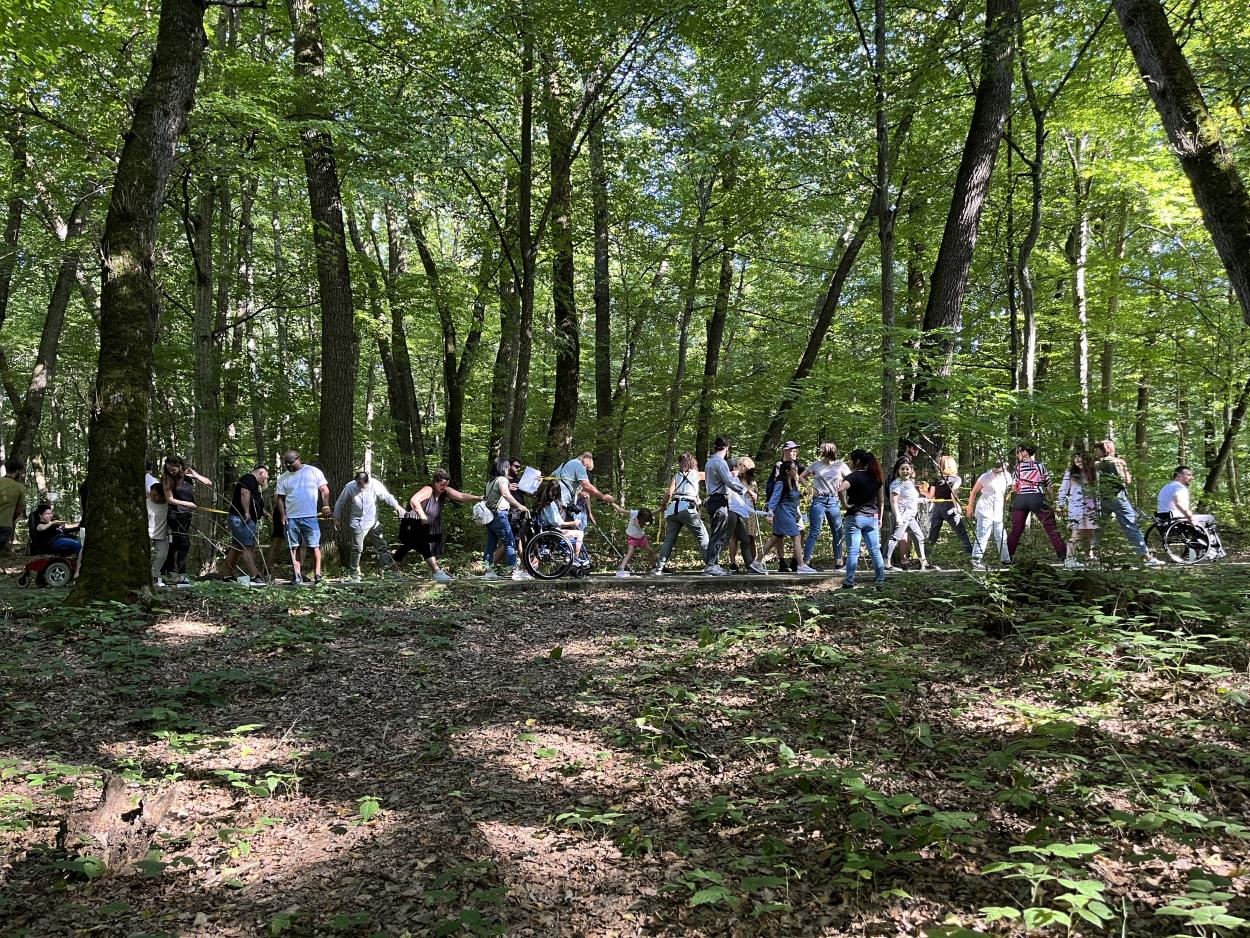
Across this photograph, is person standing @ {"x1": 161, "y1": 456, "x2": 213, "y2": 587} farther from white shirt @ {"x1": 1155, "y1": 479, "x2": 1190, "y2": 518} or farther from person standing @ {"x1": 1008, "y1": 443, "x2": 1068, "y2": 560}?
white shirt @ {"x1": 1155, "y1": 479, "x2": 1190, "y2": 518}

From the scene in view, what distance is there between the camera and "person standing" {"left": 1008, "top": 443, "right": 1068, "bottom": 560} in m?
9.58

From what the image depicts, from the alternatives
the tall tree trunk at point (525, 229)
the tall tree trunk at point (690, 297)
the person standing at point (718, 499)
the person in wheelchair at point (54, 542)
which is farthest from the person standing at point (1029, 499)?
the person in wheelchair at point (54, 542)

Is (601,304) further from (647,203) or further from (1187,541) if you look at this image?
(1187,541)

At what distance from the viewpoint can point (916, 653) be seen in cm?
610

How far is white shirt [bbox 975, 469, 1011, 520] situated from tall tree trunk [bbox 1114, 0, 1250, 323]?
4.51 meters

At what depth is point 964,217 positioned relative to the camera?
11.4 metres

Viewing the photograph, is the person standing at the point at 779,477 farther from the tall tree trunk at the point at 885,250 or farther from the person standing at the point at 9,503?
the person standing at the point at 9,503

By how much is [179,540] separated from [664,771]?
29.1 feet

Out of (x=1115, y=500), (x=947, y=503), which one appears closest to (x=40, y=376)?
(x=947, y=503)

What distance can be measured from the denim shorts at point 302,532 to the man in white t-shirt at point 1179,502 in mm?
12194

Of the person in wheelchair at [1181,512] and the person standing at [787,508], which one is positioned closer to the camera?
the person standing at [787,508]

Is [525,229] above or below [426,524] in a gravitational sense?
above

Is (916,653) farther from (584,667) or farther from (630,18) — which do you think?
(630,18)

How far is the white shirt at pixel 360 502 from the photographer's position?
10.7 meters
